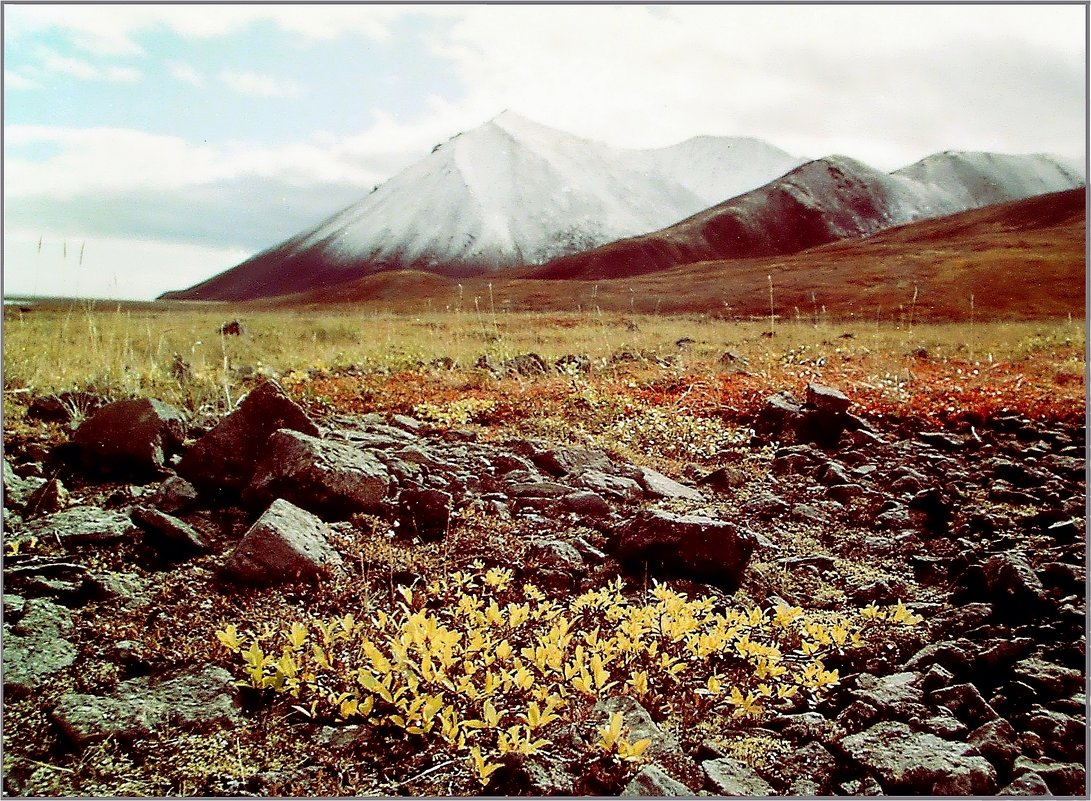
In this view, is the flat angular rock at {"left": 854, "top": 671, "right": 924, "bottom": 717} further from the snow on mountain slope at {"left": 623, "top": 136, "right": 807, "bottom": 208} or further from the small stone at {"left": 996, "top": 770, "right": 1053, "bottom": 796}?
the snow on mountain slope at {"left": 623, "top": 136, "right": 807, "bottom": 208}

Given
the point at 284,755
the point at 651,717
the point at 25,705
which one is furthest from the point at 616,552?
the point at 25,705

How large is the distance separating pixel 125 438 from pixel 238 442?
2.09 ft

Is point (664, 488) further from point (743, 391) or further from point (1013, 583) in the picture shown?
point (743, 391)

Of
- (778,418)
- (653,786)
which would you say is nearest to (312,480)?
(653,786)

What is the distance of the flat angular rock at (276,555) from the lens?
3309mm

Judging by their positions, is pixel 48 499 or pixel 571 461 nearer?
pixel 48 499

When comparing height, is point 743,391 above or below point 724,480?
above

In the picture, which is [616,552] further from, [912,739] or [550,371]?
[550,371]

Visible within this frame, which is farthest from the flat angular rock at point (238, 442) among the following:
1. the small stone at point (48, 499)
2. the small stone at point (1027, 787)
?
the small stone at point (1027, 787)

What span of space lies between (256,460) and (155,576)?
91 centimetres

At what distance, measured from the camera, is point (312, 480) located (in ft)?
12.7

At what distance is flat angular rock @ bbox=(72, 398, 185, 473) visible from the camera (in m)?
4.17

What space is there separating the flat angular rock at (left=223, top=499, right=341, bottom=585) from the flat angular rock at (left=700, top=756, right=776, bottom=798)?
1855mm

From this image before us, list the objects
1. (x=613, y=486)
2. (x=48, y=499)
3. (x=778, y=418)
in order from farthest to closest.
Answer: (x=778, y=418), (x=613, y=486), (x=48, y=499)
